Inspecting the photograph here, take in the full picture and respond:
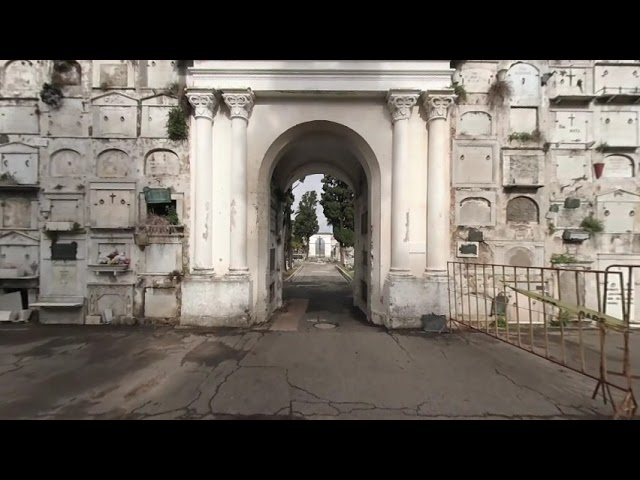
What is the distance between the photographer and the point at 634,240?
637cm

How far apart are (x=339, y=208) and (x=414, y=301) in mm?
23417

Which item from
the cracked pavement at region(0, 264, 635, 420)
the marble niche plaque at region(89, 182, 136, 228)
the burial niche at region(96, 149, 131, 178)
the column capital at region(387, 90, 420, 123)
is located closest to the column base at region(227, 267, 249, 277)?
the cracked pavement at region(0, 264, 635, 420)

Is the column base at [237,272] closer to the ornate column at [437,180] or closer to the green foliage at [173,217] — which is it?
the green foliage at [173,217]

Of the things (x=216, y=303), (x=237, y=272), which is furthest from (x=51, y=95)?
(x=216, y=303)

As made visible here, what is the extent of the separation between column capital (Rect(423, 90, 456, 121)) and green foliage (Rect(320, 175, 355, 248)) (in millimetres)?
20524

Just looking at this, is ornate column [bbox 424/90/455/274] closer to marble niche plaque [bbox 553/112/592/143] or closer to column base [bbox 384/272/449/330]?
column base [bbox 384/272/449/330]

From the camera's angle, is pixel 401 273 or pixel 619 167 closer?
pixel 401 273

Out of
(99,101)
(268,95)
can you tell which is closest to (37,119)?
(99,101)

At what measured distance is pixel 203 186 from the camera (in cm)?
619

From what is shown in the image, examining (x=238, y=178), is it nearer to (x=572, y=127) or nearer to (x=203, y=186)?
(x=203, y=186)

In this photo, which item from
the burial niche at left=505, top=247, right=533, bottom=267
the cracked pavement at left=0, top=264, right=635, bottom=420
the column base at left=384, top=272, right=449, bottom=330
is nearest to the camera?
the cracked pavement at left=0, top=264, right=635, bottom=420

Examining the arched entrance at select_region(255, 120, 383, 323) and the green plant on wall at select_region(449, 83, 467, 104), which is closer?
A: the green plant on wall at select_region(449, 83, 467, 104)

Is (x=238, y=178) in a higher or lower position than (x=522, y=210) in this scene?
higher

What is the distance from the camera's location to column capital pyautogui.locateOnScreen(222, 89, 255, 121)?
607 cm
